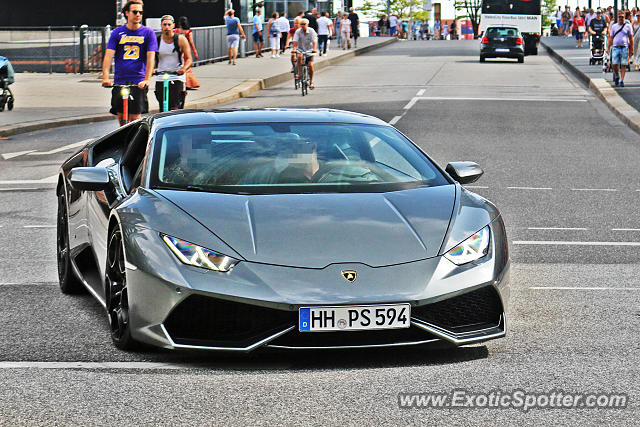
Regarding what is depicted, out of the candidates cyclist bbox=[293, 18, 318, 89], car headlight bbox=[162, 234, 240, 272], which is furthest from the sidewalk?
car headlight bbox=[162, 234, 240, 272]

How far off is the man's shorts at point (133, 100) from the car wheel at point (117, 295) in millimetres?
8532

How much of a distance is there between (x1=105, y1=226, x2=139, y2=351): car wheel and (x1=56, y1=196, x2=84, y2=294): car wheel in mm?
1234

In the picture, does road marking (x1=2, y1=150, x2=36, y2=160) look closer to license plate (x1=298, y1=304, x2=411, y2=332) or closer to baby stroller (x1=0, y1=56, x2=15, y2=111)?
baby stroller (x1=0, y1=56, x2=15, y2=111)

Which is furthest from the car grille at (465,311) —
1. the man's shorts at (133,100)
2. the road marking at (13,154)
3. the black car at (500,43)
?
the black car at (500,43)

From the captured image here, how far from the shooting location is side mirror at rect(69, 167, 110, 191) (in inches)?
265

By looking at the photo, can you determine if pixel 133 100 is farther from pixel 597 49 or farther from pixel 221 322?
pixel 597 49

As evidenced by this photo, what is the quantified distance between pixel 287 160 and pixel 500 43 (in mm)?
45584

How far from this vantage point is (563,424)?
4703 mm

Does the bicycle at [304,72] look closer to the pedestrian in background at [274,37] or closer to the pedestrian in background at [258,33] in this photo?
the pedestrian in background at [258,33]

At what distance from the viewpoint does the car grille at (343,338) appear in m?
5.59

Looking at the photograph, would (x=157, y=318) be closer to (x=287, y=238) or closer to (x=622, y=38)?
(x=287, y=238)

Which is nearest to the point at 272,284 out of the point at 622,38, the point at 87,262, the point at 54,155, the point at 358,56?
the point at 87,262

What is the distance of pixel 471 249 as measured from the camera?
5922 mm

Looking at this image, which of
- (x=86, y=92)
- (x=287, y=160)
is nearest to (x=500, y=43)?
(x=86, y=92)
